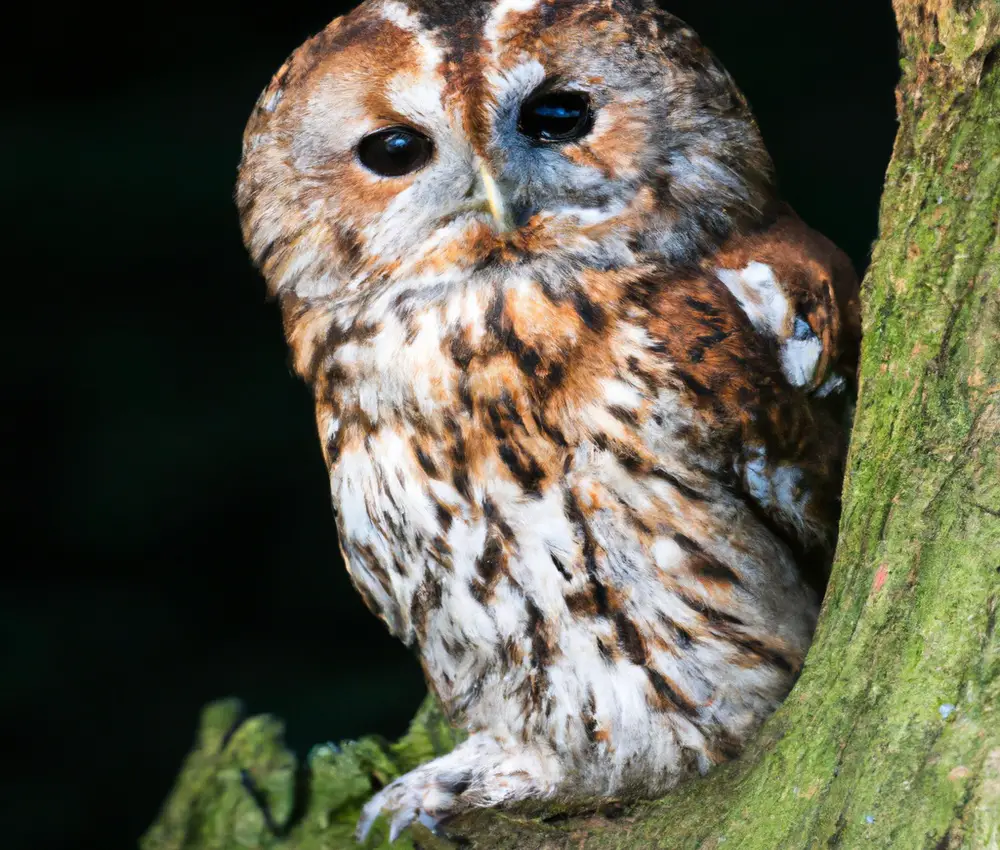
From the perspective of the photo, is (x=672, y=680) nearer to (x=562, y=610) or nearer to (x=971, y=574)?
(x=562, y=610)

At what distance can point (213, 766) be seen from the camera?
5.38 ft

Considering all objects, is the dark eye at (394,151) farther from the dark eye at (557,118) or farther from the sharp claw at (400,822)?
the sharp claw at (400,822)

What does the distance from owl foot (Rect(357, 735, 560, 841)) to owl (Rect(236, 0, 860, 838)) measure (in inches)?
4.2

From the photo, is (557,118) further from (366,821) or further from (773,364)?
(366,821)

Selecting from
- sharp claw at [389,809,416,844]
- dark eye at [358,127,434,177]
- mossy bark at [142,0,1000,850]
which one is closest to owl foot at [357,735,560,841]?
sharp claw at [389,809,416,844]

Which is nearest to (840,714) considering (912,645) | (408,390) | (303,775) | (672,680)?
(912,645)

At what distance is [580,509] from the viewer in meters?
1.10

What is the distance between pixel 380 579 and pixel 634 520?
341mm

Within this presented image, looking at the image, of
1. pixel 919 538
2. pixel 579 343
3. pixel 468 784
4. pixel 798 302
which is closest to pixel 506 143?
pixel 579 343

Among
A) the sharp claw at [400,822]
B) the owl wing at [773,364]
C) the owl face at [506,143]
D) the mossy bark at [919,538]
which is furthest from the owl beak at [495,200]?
the sharp claw at [400,822]

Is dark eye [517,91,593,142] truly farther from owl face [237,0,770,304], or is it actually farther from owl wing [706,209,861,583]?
owl wing [706,209,861,583]

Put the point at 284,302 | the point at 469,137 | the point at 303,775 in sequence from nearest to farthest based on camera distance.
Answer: the point at 469,137 → the point at 284,302 → the point at 303,775

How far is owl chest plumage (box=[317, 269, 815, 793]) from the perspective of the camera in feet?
3.56

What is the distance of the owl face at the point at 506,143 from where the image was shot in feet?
3.48
